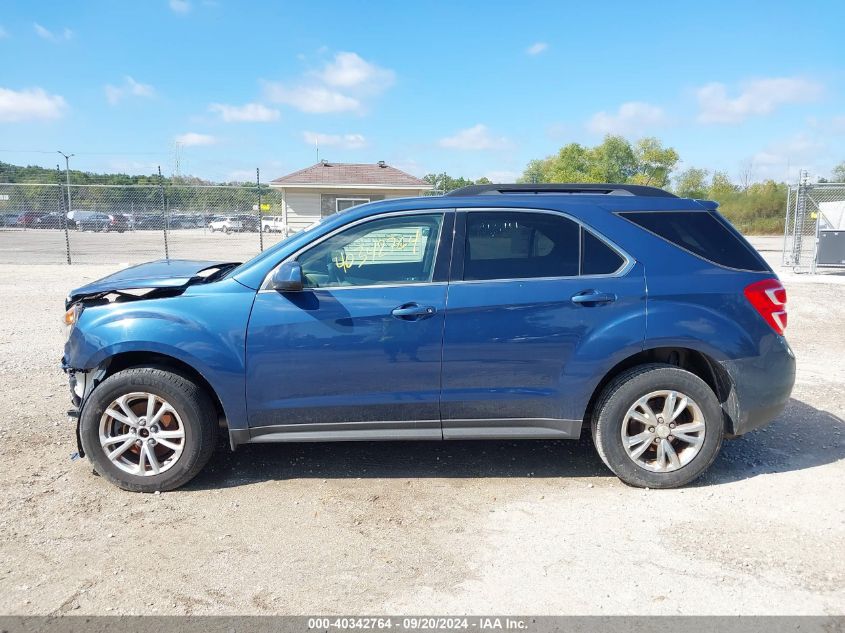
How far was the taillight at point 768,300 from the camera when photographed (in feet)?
13.2

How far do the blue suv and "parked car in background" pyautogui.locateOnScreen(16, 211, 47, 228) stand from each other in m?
29.0

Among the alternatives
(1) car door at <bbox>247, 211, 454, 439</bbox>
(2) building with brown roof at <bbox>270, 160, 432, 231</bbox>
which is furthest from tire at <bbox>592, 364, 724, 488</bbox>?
(2) building with brown roof at <bbox>270, 160, 432, 231</bbox>

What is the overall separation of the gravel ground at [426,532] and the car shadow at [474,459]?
2 centimetres

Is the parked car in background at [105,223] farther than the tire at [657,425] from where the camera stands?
Yes

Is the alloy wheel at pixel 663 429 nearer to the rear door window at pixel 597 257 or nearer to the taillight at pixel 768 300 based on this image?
the taillight at pixel 768 300

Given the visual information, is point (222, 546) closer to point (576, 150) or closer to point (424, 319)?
point (424, 319)

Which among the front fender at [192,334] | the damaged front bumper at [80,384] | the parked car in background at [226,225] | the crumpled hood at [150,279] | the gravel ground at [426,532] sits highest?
the parked car in background at [226,225]

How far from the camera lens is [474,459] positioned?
4.58m

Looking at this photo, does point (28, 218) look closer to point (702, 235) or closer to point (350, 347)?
point (350, 347)


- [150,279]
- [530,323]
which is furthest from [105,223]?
[530,323]

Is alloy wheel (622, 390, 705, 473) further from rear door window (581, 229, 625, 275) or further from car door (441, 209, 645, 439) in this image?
rear door window (581, 229, 625, 275)

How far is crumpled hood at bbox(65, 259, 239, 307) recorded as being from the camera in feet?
13.4

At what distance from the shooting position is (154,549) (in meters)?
3.36

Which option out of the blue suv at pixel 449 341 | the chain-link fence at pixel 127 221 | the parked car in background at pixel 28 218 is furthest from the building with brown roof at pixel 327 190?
the blue suv at pixel 449 341
